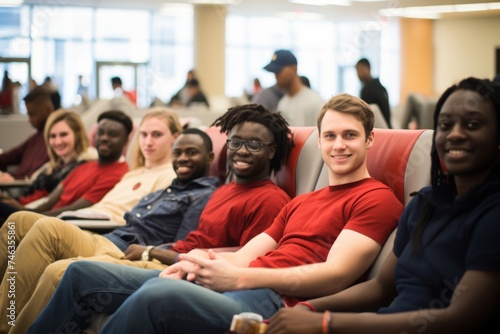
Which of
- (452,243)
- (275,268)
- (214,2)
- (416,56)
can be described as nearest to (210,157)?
(275,268)

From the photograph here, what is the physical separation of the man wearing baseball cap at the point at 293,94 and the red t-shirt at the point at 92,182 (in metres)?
1.28

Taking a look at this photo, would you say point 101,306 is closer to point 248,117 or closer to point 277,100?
point 248,117

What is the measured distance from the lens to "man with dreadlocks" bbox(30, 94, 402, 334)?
1865 mm

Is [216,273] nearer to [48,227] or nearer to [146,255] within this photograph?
[146,255]

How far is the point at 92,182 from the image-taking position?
13.9ft

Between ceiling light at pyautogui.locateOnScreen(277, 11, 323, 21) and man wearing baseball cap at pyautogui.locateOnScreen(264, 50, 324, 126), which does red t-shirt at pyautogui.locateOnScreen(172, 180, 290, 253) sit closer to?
man wearing baseball cap at pyautogui.locateOnScreen(264, 50, 324, 126)

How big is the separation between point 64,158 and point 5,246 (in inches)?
59.2

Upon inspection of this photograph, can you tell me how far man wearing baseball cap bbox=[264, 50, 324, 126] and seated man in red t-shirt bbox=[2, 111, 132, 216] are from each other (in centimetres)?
119

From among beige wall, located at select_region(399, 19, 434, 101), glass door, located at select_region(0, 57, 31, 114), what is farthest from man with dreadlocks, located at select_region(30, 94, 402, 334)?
beige wall, located at select_region(399, 19, 434, 101)

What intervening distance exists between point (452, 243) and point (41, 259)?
70.1 inches

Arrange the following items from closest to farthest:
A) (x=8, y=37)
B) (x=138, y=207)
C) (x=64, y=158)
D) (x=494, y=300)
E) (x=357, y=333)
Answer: (x=494, y=300)
(x=357, y=333)
(x=138, y=207)
(x=64, y=158)
(x=8, y=37)

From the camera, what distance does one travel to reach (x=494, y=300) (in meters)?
1.56

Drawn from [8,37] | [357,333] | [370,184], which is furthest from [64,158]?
[8,37]

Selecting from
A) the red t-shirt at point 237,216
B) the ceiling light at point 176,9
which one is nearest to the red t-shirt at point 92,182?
the red t-shirt at point 237,216
